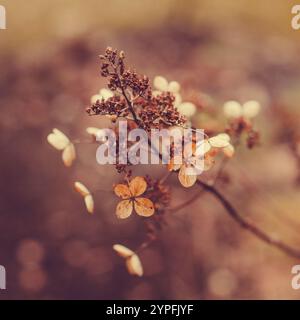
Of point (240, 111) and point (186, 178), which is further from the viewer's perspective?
point (240, 111)

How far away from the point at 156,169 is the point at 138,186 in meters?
2.26

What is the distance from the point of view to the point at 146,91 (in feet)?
5.61

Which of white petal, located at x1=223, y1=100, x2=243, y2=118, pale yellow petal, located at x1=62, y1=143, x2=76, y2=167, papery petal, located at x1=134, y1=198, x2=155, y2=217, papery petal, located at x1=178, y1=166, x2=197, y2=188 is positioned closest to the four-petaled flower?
papery petal, located at x1=134, y1=198, x2=155, y2=217

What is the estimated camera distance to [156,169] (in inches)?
155

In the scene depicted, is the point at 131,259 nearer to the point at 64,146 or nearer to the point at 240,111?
the point at 64,146

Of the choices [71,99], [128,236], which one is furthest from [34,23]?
[128,236]

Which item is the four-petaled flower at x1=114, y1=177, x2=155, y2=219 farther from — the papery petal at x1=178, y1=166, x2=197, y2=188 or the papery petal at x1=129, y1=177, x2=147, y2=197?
the papery petal at x1=178, y1=166, x2=197, y2=188

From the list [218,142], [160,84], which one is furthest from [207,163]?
[160,84]

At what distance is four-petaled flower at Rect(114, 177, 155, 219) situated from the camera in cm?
167

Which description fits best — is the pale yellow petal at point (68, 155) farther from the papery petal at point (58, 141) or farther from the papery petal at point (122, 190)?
the papery petal at point (122, 190)
